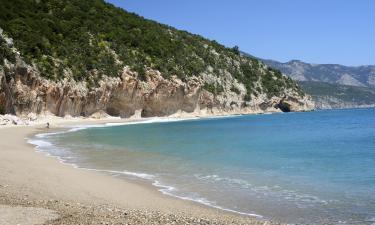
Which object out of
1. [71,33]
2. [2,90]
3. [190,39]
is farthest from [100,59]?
[190,39]

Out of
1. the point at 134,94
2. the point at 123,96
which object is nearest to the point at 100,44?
the point at 123,96

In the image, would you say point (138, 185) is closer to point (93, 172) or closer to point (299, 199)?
point (93, 172)

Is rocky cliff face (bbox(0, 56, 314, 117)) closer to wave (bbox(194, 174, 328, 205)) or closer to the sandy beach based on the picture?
the sandy beach

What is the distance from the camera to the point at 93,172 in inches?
591

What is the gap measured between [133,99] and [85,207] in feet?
194

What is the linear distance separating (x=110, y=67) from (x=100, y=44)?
4.96 metres

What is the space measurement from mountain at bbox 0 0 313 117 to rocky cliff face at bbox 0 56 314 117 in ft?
0.36

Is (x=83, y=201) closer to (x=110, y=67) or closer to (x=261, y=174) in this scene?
(x=261, y=174)

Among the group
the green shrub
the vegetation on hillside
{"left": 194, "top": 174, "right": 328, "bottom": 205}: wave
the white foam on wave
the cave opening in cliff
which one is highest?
the vegetation on hillside

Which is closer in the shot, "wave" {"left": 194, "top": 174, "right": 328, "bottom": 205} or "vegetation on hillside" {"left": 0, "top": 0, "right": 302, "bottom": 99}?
"wave" {"left": 194, "top": 174, "right": 328, "bottom": 205}

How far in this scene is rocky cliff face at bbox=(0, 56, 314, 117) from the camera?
46094 mm

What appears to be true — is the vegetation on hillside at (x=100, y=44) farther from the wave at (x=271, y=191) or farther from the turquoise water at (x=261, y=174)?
the wave at (x=271, y=191)

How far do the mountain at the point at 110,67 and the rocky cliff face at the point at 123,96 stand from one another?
0.36 feet

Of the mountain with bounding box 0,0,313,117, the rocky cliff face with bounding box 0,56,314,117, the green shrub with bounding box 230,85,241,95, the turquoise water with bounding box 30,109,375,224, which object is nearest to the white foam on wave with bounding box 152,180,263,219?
the turquoise water with bounding box 30,109,375,224
